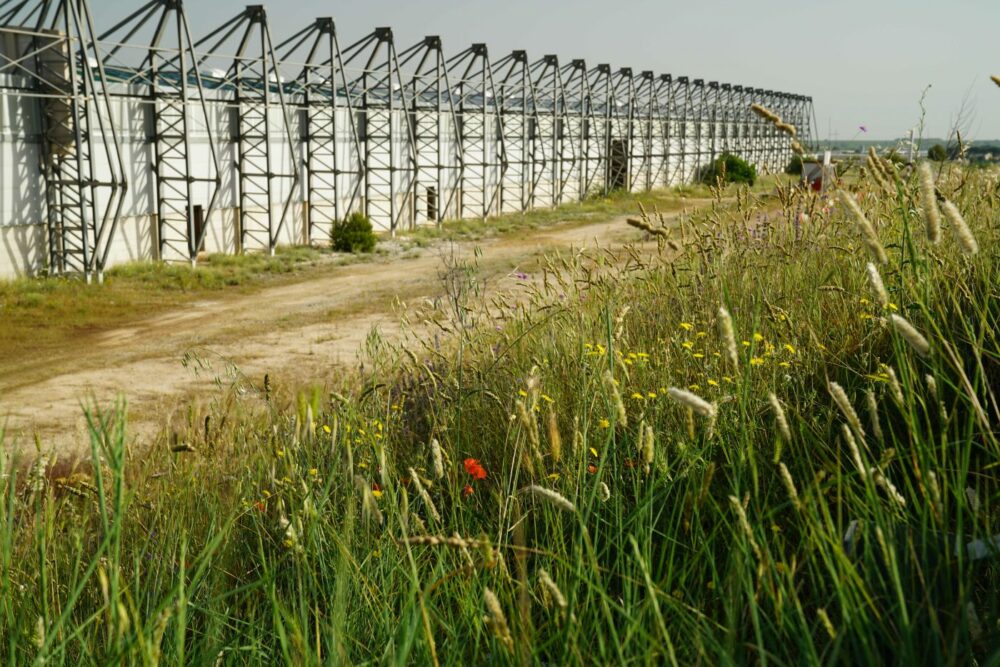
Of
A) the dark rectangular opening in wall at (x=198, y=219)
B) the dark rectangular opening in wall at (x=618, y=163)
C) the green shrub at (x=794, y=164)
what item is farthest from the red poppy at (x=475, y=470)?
the dark rectangular opening in wall at (x=618, y=163)

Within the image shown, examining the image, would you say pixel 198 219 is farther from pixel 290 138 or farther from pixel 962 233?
pixel 962 233

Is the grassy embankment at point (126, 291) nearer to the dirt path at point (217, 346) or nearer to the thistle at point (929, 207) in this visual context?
the dirt path at point (217, 346)

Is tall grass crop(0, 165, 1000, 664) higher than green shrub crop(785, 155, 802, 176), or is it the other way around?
green shrub crop(785, 155, 802, 176)

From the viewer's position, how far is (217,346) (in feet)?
46.0

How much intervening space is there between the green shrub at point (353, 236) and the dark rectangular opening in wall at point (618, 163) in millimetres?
21434

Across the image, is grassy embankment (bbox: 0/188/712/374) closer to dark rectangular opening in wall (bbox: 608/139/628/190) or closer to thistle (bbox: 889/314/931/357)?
thistle (bbox: 889/314/931/357)

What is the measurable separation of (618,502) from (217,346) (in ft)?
41.3

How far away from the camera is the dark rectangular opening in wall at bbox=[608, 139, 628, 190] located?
4522 cm

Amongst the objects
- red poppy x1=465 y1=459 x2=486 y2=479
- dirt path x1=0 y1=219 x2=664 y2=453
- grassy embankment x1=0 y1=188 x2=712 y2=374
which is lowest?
dirt path x1=0 y1=219 x2=664 y2=453

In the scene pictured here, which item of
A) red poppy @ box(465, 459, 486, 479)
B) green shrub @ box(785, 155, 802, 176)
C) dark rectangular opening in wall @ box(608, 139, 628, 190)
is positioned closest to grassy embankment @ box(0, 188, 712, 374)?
green shrub @ box(785, 155, 802, 176)

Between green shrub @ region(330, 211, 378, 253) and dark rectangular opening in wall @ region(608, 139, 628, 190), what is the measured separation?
2143 cm

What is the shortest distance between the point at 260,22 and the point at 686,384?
73.1 feet

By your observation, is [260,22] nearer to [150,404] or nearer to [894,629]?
[150,404]

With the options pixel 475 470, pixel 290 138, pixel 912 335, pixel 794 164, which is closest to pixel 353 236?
pixel 290 138
